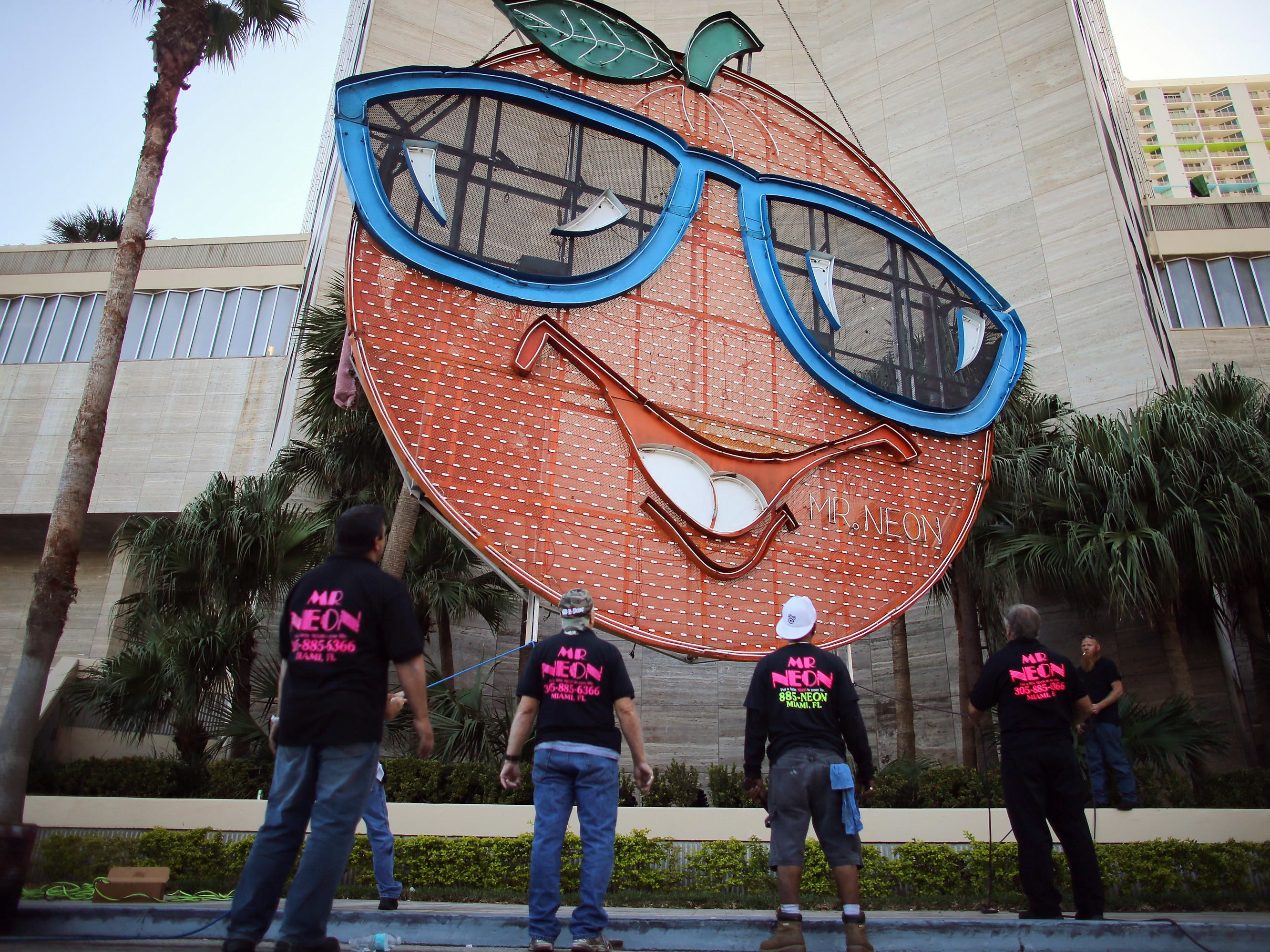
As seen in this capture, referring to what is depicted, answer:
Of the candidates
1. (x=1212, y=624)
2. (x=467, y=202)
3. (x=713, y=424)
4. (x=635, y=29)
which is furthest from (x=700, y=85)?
(x=1212, y=624)

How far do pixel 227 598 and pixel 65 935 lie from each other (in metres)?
8.92

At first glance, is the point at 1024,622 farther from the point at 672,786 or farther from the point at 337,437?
the point at 337,437

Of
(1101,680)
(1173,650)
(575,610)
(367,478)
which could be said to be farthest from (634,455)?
(1173,650)

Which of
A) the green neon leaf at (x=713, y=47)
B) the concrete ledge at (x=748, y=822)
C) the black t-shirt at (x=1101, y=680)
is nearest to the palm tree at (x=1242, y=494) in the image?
the black t-shirt at (x=1101, y=680)

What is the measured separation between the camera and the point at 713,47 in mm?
12492

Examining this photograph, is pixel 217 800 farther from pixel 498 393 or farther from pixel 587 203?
pixel 587 203

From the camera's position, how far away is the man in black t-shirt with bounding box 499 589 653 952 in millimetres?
4430

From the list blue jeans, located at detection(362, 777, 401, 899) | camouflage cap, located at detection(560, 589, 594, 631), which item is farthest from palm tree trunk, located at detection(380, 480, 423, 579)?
camouflage cap, located at detection(560, 589, 594, 631)

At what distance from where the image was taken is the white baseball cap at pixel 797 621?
5.62 meters

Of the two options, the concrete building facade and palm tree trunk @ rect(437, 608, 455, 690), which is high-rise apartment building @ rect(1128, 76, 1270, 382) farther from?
the concrete building facade

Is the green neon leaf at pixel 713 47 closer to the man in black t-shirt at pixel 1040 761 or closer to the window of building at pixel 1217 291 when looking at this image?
the man in black t-shirt at pixel 1040 761

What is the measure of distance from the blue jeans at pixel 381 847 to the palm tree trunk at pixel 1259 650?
12.4 m

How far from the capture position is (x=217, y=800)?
9789mm

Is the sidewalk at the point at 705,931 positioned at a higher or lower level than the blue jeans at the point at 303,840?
lower
